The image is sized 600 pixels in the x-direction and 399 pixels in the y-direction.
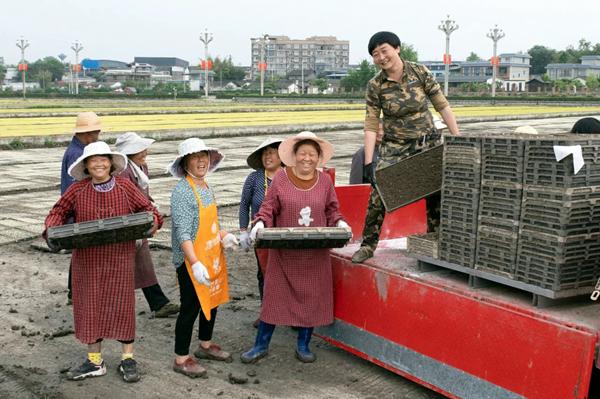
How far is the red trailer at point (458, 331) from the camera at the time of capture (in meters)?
3.97

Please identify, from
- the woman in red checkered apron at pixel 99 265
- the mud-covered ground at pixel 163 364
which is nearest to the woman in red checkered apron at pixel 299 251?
the mud-covered ground at pixel 163 364

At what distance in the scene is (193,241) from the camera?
5.06 m

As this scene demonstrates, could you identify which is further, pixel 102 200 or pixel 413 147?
pixel 413 147

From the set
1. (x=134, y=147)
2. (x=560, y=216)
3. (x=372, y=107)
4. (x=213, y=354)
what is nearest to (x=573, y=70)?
(x=372, y=107)

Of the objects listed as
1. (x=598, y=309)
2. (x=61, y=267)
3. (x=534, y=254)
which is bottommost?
(x=61, y=267)

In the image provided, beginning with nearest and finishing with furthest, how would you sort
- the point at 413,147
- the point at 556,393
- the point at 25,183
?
1. the point at 556,393
2. the point at 413,147
3. the point at 25,183

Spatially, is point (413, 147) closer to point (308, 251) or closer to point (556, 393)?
point (308, 251)

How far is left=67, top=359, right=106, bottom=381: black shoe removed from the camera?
199 inches

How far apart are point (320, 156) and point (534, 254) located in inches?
68.5

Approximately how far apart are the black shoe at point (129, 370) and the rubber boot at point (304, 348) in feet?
3.72

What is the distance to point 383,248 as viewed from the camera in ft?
20.3

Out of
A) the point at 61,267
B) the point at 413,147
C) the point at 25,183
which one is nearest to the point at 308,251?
the point at 413,147

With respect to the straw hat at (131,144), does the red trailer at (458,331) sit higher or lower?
lower

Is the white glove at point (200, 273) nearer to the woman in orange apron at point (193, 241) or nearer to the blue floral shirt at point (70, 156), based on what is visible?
the woman in orange apron at point (193, 241)
